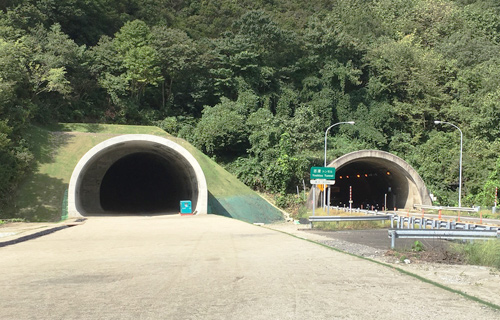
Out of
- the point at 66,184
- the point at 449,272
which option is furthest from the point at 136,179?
the point at 449,272

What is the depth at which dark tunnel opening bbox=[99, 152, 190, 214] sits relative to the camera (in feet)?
131

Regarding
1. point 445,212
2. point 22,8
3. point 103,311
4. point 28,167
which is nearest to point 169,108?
point 22,8

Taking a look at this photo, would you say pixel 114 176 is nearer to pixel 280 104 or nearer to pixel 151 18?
pixel 280 104

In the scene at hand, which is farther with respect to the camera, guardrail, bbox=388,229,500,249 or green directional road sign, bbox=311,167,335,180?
green directional road sign, bbox=311,167,335,180

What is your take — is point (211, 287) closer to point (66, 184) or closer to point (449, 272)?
point (449, 272)

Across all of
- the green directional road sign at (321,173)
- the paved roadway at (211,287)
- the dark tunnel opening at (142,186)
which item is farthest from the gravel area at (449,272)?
the dark tunnel opening at (142,186)

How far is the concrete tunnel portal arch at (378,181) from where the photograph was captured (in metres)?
37.4

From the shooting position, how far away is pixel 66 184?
30.2 metres

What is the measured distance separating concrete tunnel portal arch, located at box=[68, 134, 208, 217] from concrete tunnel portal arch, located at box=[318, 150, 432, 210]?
11957 mm

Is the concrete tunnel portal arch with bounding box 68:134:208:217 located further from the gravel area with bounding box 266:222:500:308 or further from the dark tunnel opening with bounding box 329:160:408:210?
the gravel area with bounding box 266:222:500:308

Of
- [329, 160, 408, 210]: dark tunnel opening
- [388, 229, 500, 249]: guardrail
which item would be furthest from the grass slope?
[388, 229, 500, 249]: guardrail

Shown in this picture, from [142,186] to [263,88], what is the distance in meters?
17.4

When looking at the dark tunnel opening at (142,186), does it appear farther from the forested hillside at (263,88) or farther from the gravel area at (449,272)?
the gravel area at (449,272)

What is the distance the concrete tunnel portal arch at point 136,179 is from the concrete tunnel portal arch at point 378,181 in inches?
471
